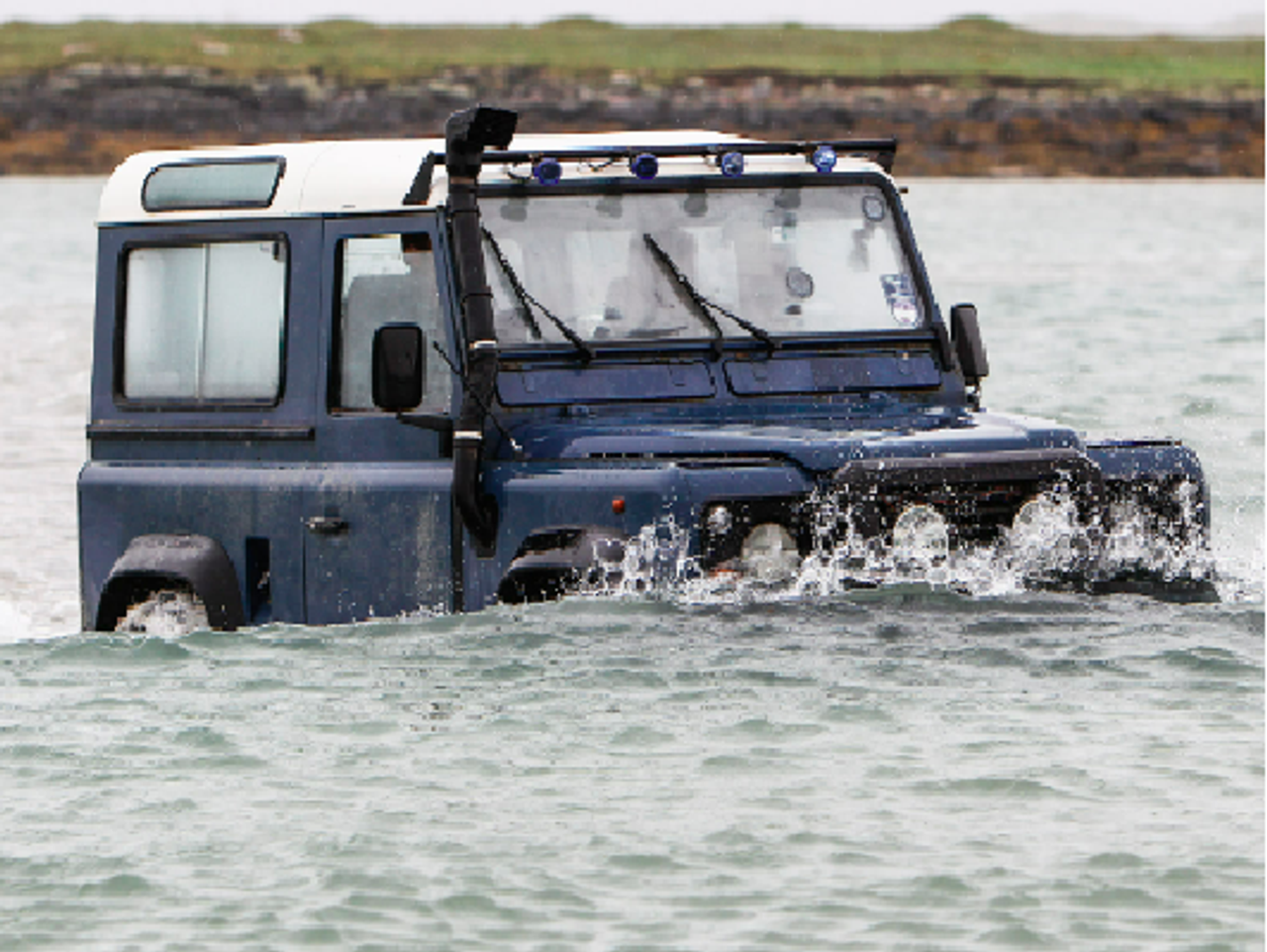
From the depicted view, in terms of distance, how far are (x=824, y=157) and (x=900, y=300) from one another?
24.4 inches

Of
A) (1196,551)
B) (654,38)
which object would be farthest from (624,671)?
(654,38)

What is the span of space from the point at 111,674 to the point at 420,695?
1377mm

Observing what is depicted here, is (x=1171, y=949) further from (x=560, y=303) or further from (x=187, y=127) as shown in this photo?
(x=187, y=127)

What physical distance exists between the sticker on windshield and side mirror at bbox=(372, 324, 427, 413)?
6.82 ft

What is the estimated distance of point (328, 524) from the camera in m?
11.3

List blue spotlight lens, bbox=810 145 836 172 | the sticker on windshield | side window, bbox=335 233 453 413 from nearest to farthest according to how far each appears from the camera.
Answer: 1. side window, bbox=335 233 453 413
2. blue spotlight lens, bbox=810 145 836 172
3. the sticker on windshield

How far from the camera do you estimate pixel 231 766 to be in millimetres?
9836

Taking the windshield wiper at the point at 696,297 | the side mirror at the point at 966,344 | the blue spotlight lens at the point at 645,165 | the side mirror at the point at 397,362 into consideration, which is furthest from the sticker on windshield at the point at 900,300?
the side mirror at the point at 397,362

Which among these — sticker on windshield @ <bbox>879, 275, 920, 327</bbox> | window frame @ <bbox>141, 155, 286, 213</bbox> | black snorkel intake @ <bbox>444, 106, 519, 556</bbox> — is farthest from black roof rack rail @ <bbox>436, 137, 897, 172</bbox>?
window frame @ <bbox>141, 155, 286, 213</bbox>

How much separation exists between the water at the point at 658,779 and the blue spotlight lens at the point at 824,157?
1.72 m

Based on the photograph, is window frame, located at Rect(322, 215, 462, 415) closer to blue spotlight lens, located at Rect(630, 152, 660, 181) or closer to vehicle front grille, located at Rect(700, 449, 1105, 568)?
blue spotlight lens, located at Rect(630, 152, 660, 181)

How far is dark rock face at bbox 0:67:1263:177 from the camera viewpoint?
105 meters

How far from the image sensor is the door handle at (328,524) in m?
11.3

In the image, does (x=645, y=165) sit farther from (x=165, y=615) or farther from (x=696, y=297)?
(x=165, y=615)
